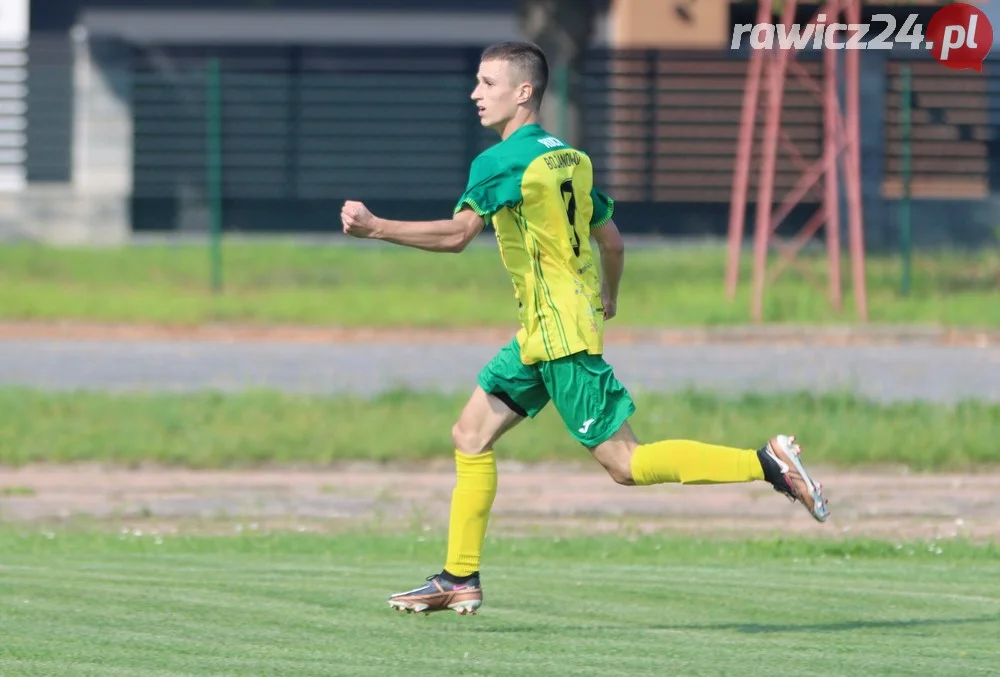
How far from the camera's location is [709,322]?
19266 millimetres

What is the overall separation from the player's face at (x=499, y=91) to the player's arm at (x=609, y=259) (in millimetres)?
541

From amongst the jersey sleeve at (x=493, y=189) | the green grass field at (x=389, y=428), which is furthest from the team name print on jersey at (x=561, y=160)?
the green grass field at (x=389, y=428)

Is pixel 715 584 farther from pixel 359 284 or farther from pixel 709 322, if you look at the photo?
pixel 359 284

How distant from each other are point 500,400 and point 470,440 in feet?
0.59

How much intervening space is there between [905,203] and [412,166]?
6199 mm

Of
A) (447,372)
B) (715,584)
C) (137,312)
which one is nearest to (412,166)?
(137,312)

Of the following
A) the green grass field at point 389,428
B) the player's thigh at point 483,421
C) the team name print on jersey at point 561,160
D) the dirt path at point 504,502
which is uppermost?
Answer: the team name print on jersey at point 561,160

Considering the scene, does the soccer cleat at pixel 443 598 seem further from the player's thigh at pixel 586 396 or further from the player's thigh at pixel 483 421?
the player's thigh at pixel 586 396

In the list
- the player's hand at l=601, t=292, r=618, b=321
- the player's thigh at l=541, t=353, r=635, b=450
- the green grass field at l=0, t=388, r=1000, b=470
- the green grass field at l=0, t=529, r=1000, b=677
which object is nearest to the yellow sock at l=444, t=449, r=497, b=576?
the green grass field at l=0, t=529, r=1000, b=677

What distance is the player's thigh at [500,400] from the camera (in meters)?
6.73

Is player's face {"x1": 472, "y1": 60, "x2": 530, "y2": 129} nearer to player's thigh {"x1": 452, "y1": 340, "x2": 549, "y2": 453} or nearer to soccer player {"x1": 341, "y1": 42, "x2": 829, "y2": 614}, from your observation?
soccer player {"x1": 341, "y1": 42, "x2": 829, "y2": 614}

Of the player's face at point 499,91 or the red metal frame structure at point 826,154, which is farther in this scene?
the red metal frame structure at point 826,154

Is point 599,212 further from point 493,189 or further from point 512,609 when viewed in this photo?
point 512,609

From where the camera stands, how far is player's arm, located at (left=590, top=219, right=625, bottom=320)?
22.8 feet
